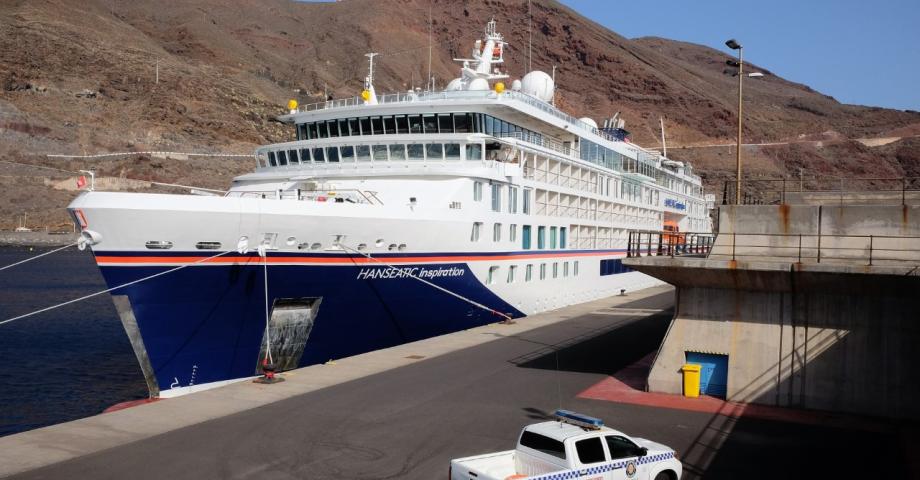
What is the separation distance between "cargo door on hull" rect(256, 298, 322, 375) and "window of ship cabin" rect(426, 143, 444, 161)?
27.0 feet

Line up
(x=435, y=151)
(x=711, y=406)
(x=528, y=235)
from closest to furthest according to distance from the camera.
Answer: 1. (x=711, y=406)
2. (x=435, y=151)
3. (x=528, y=235)

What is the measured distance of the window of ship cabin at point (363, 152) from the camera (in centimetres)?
2594

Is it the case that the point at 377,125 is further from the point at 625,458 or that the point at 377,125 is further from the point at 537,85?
the point at 625,458

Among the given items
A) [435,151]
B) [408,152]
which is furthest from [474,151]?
[408,152]

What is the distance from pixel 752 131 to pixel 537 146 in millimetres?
182073

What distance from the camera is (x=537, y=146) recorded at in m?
29.4

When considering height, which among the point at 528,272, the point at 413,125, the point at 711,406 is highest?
the point at 413,125

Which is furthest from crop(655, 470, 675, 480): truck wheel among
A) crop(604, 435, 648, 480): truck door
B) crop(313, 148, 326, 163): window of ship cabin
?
crop(313, 148, 326, 163): window of ship cabin

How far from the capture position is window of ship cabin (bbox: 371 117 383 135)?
89.0 feet

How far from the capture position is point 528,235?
28734 millimetres

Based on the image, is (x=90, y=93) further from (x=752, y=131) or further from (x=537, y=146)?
(x=752, y=131)

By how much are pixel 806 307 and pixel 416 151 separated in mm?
13953

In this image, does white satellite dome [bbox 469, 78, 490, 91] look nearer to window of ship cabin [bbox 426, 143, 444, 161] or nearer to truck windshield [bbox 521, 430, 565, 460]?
window of ship cabin [bbox 426, 143, 444, 161]

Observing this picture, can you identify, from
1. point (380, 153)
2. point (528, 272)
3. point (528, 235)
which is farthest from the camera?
point (528, 272)
